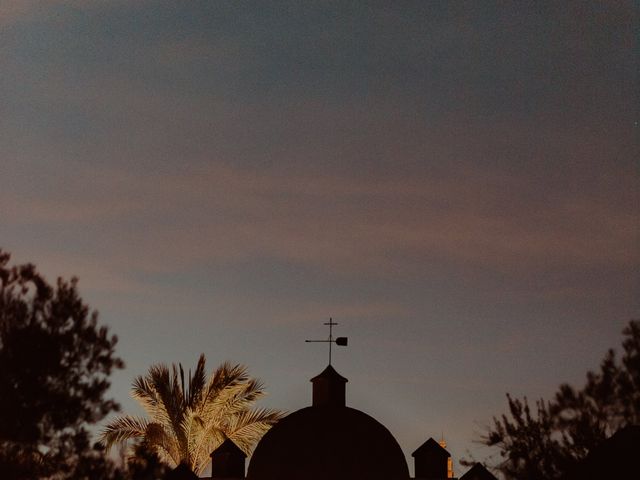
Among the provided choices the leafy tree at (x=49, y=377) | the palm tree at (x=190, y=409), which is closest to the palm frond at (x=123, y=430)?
the palm tree at (x=190, y=409)

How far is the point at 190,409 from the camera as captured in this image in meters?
46.5

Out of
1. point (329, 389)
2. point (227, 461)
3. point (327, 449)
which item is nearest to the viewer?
point (327, 449)

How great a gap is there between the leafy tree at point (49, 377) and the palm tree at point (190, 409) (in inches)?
962

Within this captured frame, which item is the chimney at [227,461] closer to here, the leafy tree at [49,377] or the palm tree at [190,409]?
the palm tree at [190,409]

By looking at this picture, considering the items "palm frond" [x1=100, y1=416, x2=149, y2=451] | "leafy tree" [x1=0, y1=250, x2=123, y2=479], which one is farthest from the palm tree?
"leafy tree" [x1=0, y1=250, x2=123, y2=479]

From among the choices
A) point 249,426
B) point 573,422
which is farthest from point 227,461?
point 573,422

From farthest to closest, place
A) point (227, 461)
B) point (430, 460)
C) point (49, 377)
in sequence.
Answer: point (430, 460) < point (227, 461) < point (49, 377)

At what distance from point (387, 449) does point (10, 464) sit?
26.0 meters

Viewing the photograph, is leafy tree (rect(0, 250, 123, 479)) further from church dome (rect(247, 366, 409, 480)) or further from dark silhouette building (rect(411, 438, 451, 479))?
dark silhouette building (rect(411, 438, 451, 479))

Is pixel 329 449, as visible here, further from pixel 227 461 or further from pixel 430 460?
pixel 430 460

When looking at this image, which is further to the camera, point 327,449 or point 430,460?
point 430,460

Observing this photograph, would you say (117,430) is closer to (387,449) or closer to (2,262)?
(387,449)

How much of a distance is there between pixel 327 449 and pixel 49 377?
77.2ft

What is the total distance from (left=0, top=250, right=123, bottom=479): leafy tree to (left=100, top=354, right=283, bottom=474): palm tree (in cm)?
2445
